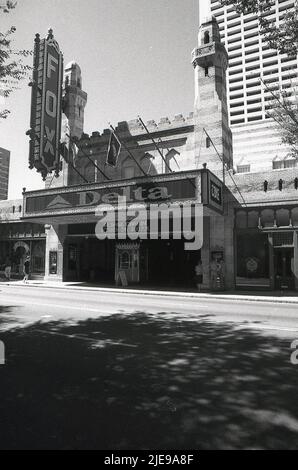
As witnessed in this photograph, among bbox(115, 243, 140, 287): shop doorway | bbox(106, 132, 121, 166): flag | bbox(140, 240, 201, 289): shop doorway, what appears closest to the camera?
bbox(106, 132, 121, 166): flag

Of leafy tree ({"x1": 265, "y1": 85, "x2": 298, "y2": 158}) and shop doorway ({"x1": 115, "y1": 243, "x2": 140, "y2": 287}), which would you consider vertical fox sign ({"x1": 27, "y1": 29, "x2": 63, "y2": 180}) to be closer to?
shop doorway ({"x1": 115, "y1": 243, "x2": 140, "y2": 287})

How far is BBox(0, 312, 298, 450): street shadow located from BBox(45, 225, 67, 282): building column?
1897 cm

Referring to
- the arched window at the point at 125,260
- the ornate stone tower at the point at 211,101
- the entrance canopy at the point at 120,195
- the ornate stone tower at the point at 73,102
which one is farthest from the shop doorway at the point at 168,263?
the ornate stone tower at the point at 73,102

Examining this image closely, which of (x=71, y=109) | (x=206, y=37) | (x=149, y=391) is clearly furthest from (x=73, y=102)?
(x=149, y=391)

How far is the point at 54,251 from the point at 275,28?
2206 centimetres

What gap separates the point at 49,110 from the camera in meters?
23.2

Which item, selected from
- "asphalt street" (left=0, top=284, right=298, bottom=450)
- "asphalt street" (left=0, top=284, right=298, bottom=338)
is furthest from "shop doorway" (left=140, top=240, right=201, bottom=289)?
"asphalt street" (left=0, top=284, right=298, bottom=450)

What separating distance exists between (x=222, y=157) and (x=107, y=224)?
9619 mm

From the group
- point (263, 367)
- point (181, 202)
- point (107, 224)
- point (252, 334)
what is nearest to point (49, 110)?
point (107, 224)

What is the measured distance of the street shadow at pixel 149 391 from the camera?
358 centimetres

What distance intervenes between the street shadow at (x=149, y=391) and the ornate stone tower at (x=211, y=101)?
17005 millimetres

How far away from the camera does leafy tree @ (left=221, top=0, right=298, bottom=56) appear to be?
1040 centimetres
